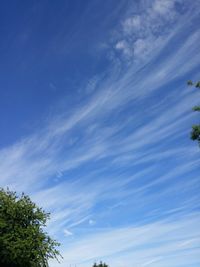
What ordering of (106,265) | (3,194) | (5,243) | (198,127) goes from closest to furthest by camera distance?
(198,127) → (5,243) → (3,194) → (106,265)

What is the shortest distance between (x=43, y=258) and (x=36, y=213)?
6.69 m

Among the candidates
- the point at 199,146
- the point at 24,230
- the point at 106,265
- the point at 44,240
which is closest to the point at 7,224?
the point at 24,230

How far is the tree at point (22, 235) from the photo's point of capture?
50469 mm

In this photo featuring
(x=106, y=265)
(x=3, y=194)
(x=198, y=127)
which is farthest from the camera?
(x=106, y=265)

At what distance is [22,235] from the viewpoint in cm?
5194

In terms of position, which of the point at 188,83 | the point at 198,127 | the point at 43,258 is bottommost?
the point at 43,258

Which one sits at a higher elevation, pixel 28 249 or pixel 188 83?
pixel 188 83

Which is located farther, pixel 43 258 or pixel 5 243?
pixel 43 258

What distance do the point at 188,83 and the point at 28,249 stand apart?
1280 inches

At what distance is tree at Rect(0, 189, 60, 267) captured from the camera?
50469mm

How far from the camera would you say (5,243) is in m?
49.8

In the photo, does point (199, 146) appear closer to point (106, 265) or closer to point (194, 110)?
point (194, 110)

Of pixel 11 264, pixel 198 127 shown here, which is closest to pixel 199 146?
pixel 198 127

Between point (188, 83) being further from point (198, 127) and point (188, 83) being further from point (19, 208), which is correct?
point (19, 208)
